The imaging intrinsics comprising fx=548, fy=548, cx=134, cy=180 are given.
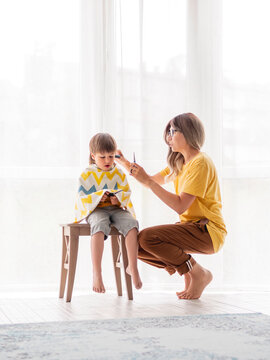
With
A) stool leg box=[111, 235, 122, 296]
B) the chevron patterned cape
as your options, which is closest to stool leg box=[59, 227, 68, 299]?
the chevron patterned cape

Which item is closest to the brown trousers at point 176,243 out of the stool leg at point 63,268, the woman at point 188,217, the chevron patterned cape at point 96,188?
the woman at point 188,217

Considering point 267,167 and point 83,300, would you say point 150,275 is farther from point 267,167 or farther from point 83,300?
point 267,167

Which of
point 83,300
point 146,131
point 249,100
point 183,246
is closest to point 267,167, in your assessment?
point 249,100

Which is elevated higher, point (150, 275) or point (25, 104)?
point (25, 104)

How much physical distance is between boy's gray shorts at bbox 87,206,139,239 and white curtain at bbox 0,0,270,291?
22.0 inches

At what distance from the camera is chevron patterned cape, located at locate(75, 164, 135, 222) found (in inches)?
111

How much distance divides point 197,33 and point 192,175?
3.88ft

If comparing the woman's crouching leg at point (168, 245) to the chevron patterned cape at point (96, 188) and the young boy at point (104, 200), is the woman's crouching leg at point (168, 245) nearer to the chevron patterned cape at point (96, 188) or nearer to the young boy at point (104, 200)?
the young boy at point (104, 200)

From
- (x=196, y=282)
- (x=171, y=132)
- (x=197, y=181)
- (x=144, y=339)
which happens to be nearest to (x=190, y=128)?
(x=171, y=132)

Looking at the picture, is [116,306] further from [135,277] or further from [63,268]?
[63,268]

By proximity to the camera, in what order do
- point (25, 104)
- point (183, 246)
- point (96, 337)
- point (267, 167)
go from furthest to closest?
point (267, 167)
point (25, 104)
point (183, 246)
point (96, 337)

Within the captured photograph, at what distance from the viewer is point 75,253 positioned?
2.74 metres

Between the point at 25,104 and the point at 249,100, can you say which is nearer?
the point at 25,104

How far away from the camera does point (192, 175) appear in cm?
278
